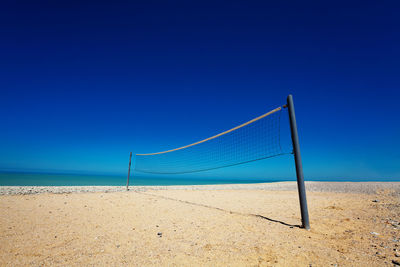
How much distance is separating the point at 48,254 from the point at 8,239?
1.07 metres

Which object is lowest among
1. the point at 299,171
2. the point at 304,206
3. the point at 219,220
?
the point at 219,220

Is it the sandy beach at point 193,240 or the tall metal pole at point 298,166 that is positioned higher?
the tall metal pole at point 298,166

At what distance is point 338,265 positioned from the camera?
6.60 ft

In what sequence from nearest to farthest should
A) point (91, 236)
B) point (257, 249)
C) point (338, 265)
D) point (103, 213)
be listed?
1. point (338, 265)
2. point (257, 249)
3. point (91, 236)
4. point (103, 213)

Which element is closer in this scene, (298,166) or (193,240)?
(193,240)

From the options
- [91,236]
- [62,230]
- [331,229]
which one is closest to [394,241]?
[331,229]

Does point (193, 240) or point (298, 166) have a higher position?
point (298, 166)

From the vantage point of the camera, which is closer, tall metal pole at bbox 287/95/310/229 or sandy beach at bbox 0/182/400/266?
sandy beach at bbox 0/182/400/266

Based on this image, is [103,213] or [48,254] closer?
[48,254]

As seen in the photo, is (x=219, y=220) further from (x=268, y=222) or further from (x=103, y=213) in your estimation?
(x=103, y=213)

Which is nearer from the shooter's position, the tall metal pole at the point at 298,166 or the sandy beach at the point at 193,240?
the sandy beach at the point at 193,240

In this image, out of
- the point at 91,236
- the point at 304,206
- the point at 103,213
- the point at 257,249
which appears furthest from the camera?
the point at 103,213

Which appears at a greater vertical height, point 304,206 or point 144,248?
point 304,206

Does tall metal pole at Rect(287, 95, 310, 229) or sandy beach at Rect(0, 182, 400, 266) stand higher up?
tall metal pole at Rect(287, 95, 310, 229)
